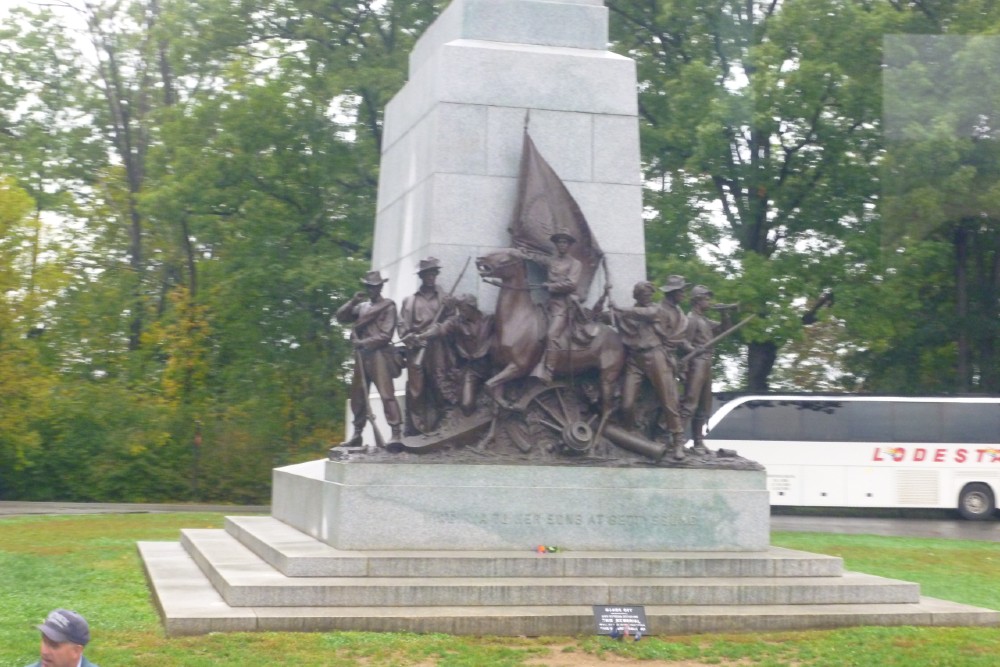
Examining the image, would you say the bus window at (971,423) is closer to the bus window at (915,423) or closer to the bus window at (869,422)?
the bus window at (915,423)

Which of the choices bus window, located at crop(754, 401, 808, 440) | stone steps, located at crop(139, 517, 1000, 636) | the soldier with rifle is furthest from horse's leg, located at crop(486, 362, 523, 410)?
bus window, located at crop(754, 401, 808, 440)

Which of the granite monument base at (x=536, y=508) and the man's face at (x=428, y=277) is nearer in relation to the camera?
the granite monument base at (x=536, y=508)

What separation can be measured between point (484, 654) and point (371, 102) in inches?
1037

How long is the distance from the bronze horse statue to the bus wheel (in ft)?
68.5

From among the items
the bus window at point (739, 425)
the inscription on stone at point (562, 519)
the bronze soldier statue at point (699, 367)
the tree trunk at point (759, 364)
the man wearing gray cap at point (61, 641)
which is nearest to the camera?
the man wearing gray cap at point (61, 641)

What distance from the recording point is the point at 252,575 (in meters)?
13.2

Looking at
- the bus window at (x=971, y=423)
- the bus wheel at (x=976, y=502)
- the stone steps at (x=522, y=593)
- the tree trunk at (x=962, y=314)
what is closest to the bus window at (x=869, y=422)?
the bus window at (x=971, y=423)

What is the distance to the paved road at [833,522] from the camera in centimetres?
2834

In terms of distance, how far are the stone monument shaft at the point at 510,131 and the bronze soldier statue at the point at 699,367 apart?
2.83 feet

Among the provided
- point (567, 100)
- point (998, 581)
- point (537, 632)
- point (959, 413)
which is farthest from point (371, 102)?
point (537, 632)

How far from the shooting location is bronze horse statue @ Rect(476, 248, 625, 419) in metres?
15.1

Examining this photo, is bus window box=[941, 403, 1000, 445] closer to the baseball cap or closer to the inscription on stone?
the inscription on stone

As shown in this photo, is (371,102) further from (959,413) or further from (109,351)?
(959,413)

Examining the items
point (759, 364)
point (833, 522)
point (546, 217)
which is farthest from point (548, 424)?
point (759, 364)
